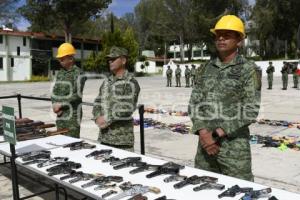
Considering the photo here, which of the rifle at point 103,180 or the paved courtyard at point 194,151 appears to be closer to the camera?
the rifle at point 103,180

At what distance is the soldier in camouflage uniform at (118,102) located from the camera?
181 inches

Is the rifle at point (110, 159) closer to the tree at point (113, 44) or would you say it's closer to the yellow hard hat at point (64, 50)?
the yellow hard hat at point (64, 50)

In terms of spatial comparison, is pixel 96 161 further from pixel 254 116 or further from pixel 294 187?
pixel 294 187

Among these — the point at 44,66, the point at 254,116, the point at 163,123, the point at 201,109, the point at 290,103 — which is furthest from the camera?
the point at 44,66

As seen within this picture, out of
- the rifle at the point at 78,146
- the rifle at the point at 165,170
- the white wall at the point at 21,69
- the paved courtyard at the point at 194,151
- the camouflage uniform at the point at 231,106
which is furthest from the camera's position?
the white wall at the point at 21,69

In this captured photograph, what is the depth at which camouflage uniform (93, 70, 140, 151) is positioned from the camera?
4.62 meters

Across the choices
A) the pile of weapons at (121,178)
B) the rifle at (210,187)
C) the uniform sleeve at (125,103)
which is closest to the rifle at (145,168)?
the pile of weapons at (121,178)

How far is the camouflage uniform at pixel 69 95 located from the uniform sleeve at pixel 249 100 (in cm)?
289

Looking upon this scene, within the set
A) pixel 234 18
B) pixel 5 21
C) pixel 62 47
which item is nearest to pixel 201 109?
pixel 234 18

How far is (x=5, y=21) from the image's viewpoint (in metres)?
52.8

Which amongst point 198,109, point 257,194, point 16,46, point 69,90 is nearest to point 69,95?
point 69,90

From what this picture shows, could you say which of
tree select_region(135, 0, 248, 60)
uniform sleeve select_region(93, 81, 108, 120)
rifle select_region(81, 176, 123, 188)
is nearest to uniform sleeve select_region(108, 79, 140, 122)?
uniform sleeve select_region(93, 81, 108, 120)

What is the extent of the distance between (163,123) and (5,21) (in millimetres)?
46126

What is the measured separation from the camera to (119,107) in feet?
15.1
